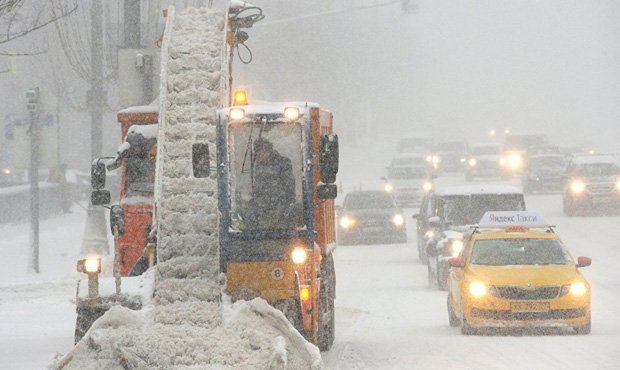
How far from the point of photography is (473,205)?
87.6ft

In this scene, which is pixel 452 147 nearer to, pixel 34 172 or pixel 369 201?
pixel 369 201

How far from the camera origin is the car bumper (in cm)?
1847

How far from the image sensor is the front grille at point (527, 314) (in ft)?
60.6

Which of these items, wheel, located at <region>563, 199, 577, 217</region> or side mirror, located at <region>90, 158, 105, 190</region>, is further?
wheel, located at <region>563, 199, 577, 217</region>

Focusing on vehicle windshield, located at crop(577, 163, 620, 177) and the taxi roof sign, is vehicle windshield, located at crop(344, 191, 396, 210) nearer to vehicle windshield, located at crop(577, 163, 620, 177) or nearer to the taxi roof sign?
vehicle windshield, located at crop(577, 163, 620, 177)

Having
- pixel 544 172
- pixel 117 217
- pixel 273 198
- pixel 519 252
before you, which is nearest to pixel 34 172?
pixel 117 217

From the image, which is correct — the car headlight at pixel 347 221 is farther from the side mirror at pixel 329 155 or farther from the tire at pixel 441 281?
the side mirror at pixel 329 155

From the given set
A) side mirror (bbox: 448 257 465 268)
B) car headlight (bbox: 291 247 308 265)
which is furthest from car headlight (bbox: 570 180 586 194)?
car headlight (bbox: 291 247 308 265)

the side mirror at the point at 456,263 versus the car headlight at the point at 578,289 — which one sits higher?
the side mirror at the point at 456,263

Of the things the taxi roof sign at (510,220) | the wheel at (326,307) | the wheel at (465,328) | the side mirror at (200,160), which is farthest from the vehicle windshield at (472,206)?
the side mirror at (200,160)

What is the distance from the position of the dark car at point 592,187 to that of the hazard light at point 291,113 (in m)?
29.5

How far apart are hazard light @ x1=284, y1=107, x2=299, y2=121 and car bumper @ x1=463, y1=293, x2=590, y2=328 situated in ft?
16.4

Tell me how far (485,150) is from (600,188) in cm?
1945

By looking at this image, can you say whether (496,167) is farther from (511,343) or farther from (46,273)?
(511,343)
